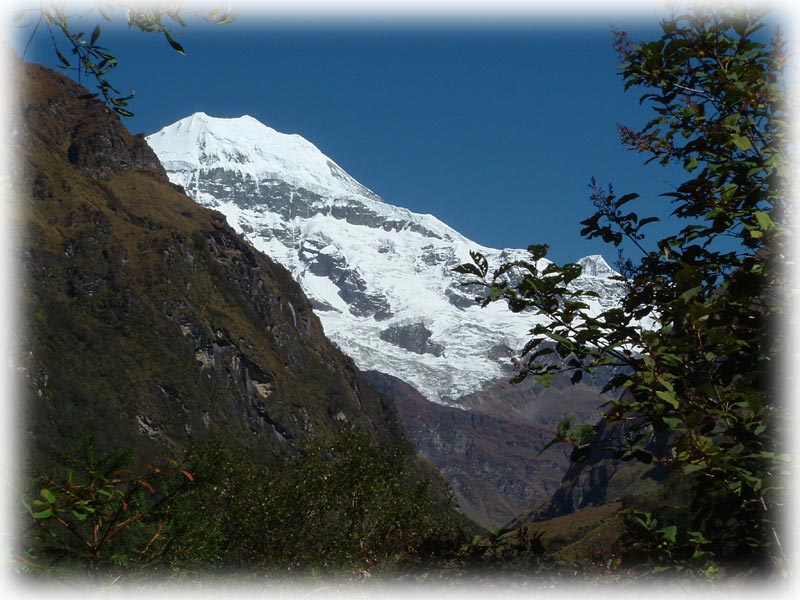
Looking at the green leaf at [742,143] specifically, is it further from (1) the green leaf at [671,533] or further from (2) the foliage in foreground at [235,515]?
(2) the foliage in foreground at [235,515]

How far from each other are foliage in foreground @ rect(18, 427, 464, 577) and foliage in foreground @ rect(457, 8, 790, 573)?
2.05 meters

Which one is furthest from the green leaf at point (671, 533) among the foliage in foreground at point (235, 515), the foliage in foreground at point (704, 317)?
the foliage in foreground at point (235, 515)

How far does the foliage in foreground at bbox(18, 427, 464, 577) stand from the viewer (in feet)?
20.2

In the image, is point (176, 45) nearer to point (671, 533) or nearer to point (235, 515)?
point (671, 533)

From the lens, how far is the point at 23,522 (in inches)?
239

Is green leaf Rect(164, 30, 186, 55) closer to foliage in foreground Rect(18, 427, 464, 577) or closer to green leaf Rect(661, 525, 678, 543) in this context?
foliage in foreground Rect(18, 427, 464, 577)

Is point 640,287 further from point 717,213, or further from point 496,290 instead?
point 496,290

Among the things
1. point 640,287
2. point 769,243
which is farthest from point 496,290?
point 769,243

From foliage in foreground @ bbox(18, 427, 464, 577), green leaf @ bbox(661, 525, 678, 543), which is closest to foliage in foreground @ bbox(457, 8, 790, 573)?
green leaf @ bbox(661, 525, 678, 543)

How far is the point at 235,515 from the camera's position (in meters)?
38.1

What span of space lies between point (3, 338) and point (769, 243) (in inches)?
231

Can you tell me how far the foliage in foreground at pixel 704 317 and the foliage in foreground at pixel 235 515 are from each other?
2.05 m

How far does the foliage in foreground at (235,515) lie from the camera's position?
242 inches

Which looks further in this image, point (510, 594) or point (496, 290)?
point (496, 290)
